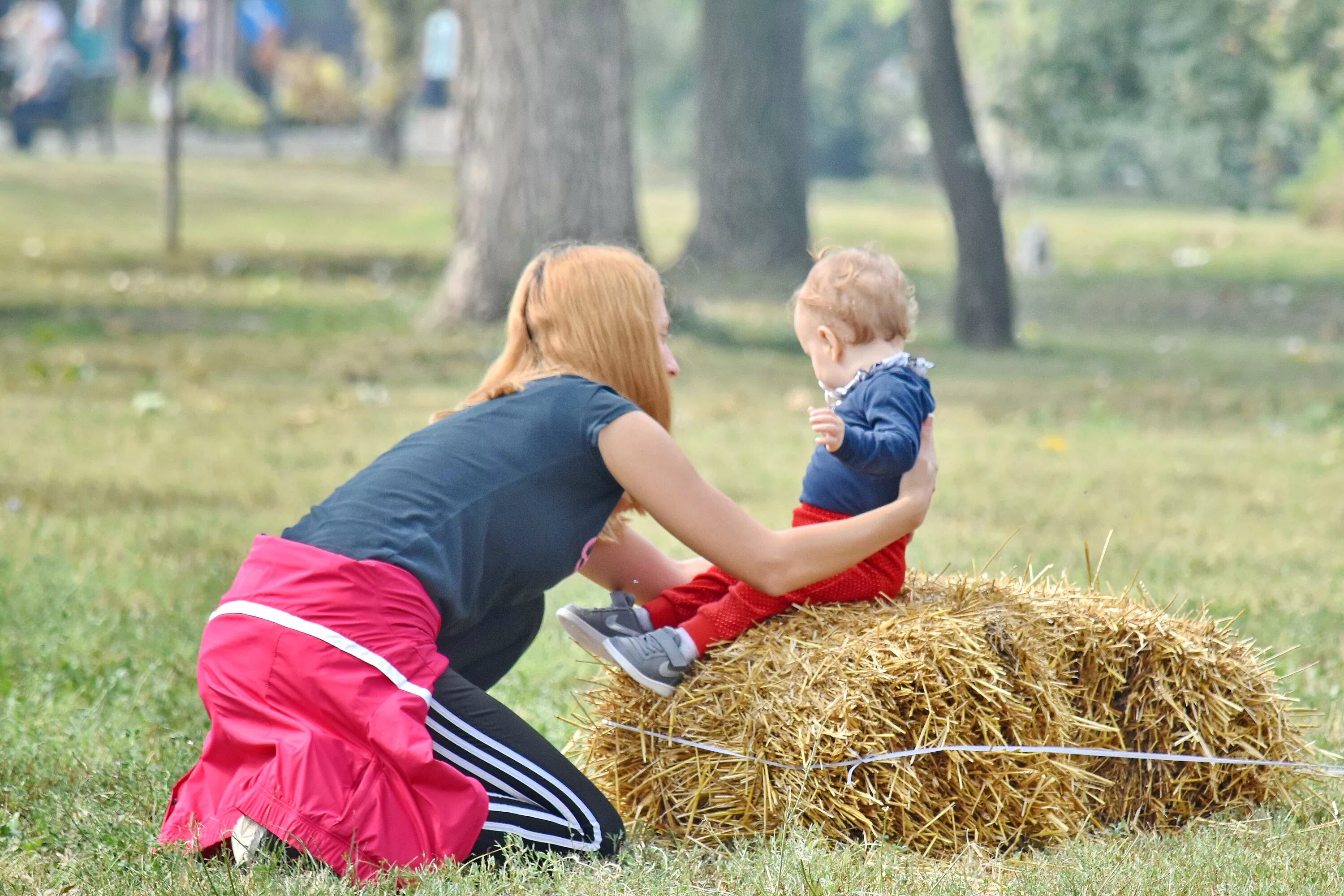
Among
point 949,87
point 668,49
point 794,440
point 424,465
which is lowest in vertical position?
point 794,440

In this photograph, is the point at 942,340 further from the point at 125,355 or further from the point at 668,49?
the point at 668,49

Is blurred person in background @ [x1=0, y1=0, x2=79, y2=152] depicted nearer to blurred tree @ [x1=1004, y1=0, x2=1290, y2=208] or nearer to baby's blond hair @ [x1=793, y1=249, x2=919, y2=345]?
blurred tree @ [x1=1004, y1=0, x2=1290, y2=208]

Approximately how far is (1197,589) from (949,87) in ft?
24.7

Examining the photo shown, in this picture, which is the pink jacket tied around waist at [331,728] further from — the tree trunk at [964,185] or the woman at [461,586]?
the tree trunk at [964,185]

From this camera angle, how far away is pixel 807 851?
9.91ft

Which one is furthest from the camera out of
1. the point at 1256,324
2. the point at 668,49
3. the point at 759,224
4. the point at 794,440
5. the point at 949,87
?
the point at 668,49

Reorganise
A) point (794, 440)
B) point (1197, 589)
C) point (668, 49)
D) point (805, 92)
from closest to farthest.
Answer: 1. point (1197, 589)
2. point (794, 440)
3. point (805, 92)
4. point (668, 49)

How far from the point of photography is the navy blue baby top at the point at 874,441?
3209mm

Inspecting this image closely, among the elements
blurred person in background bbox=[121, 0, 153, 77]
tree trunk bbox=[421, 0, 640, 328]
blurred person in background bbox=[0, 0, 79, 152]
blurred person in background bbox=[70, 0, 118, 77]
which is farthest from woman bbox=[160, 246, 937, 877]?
blurred person in background bbox=[121, 0, 153, 77]

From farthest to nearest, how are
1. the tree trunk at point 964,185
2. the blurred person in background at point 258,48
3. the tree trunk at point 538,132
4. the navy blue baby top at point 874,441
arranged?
1. the blurred person in background at point 258,48
2. the tree trunk at point 964,185
3. the tree trunk at point 538,132
4. the navy blue baby top at point 874,441

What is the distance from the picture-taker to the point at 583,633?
10.9 ft

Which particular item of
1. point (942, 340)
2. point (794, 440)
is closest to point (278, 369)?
point (794, 440)

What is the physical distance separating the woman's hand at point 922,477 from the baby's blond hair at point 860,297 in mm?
236

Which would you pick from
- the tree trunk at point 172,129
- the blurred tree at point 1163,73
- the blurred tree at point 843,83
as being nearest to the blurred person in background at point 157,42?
the tree trunk at point 172,129
